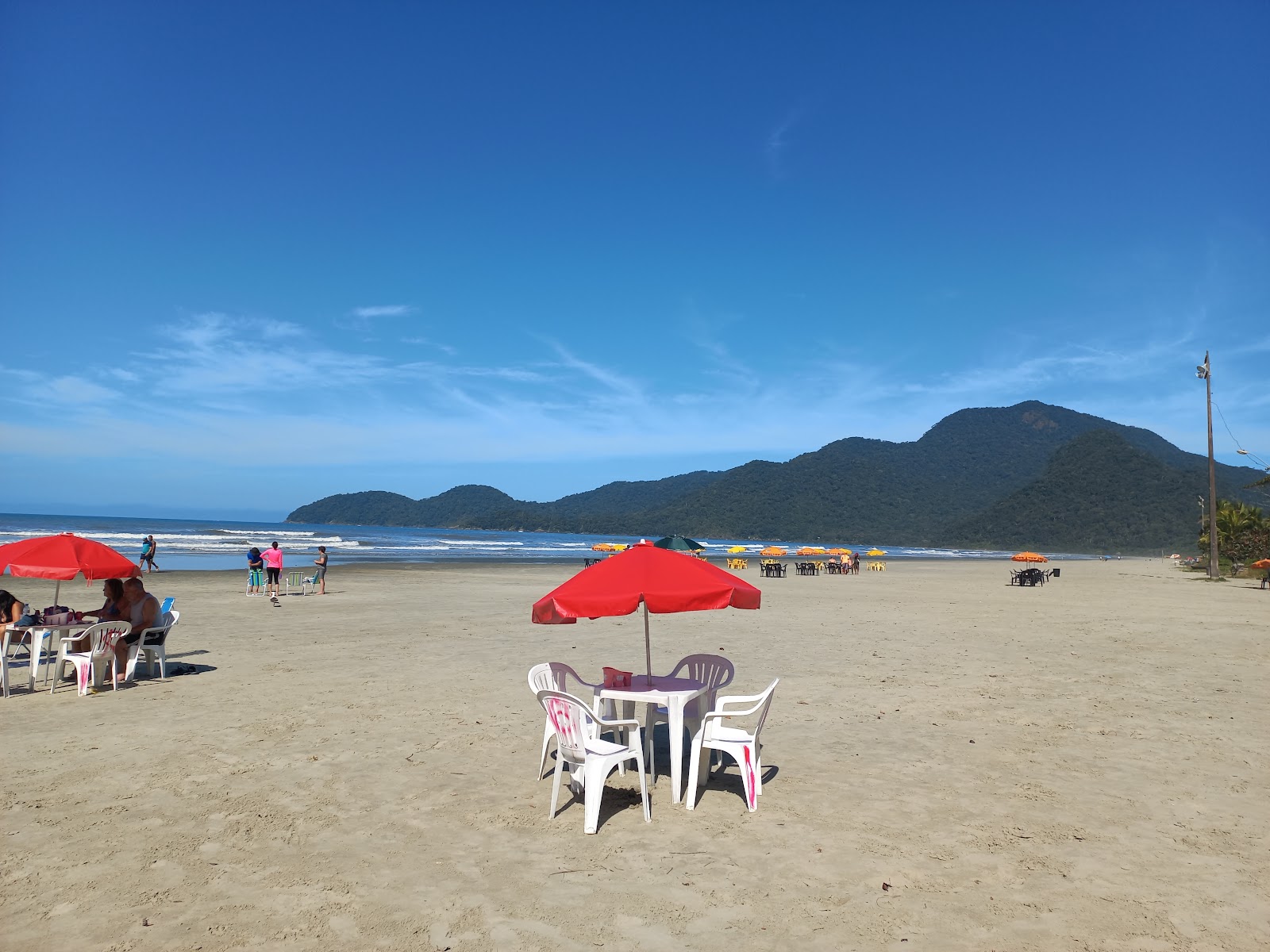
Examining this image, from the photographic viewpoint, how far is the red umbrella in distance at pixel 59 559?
26.9 ft

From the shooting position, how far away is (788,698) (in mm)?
8172

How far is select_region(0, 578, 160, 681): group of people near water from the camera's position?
843cm

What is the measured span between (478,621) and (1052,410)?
176036 millimetres

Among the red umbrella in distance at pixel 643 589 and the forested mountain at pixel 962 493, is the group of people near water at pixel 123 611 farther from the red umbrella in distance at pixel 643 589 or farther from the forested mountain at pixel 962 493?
the forested mountain at pixel 962 493

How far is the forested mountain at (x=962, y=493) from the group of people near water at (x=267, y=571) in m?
100

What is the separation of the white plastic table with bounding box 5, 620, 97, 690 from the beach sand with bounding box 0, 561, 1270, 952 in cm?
40

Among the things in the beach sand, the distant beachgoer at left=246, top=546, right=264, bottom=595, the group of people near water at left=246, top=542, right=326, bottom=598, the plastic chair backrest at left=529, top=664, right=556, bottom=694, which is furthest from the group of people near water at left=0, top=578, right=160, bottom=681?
the distant beachgoer at left=246, top=546, right=264, bottom=595

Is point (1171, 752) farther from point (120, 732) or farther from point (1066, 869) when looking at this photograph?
point (120, 732)

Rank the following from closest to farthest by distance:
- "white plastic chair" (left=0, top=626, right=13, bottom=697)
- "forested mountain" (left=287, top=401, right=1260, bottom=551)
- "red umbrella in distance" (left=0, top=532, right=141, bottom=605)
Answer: "white plastic chair" (left=0, top=626, right=13, bottom=697), "red umbrella in distance" (left=0, top=532, right=141, bottom=605), "forested mountain" (left=287, top=401, right=1260, bottom=551)

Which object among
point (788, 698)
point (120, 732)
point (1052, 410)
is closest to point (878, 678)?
point (788, 698)

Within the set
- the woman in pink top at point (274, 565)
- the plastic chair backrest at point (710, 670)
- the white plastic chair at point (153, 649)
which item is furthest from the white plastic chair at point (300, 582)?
the plastic chair backrest at point (710, 670)

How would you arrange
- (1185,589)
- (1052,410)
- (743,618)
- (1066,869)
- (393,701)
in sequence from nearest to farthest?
(1066,869)
(393,701)
(743,618)
(1185,589)
(1052,410)

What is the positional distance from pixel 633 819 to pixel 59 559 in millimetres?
7005

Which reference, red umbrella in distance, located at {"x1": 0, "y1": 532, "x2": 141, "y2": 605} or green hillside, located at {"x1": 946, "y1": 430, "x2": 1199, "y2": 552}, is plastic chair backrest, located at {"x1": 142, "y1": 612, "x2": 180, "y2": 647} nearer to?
red umbrella in distance, located at {"x1": 0, "y1": 532, "x2": 141, "y2": 605}
